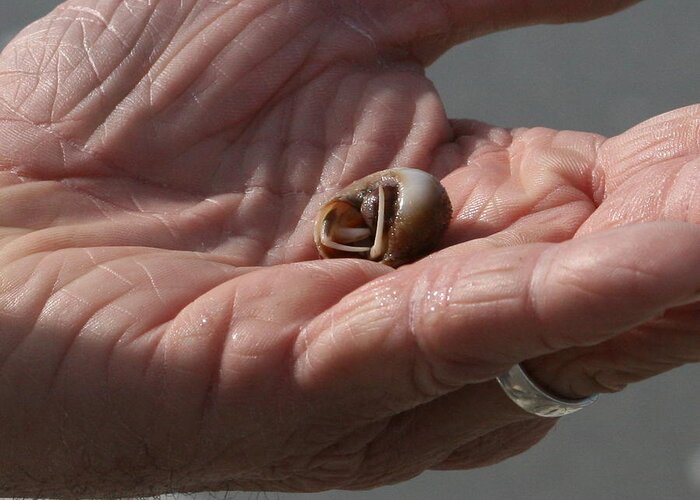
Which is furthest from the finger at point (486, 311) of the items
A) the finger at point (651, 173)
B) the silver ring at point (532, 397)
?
the finger at point (651, 173)

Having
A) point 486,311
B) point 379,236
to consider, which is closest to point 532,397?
point 486,311

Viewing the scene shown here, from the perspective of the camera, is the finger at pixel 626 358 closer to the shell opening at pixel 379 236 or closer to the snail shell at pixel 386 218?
the snail shell at pixel 386 218

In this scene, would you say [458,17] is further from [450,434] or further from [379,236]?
[450,434]

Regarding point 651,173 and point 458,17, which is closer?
point 651,173

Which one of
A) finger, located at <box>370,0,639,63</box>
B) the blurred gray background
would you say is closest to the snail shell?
finger, located at <box>370,0,639,63</box>

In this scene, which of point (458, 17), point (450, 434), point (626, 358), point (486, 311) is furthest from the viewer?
point (458, 17)

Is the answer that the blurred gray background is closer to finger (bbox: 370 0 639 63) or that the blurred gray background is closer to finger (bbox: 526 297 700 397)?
finger (bbox: 370 0 639 63)
